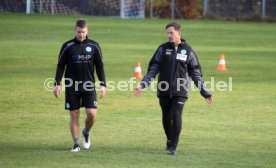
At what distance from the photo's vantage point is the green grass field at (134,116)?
1270cm

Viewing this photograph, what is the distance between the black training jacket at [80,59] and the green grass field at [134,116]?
1.16 m

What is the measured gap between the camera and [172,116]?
1307cm

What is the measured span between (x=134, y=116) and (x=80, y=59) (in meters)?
4.64

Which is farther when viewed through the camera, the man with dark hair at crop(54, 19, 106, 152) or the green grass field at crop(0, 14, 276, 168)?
the man with dark hair at crop(54, 19, 106, 152)

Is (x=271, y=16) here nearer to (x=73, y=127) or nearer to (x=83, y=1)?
(x=83, y=1)

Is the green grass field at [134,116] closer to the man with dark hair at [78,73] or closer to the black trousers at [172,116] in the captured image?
the black trousers at [172,116]

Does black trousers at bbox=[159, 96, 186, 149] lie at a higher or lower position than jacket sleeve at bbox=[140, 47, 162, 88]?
lower

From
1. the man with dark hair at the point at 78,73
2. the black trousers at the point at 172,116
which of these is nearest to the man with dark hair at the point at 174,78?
the black trousers at the point at 172,116

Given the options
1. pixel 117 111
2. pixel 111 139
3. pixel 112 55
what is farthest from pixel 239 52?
pixel 111 139

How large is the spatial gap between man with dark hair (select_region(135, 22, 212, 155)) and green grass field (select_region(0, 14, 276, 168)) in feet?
1.53

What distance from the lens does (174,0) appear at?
60406 millimetres

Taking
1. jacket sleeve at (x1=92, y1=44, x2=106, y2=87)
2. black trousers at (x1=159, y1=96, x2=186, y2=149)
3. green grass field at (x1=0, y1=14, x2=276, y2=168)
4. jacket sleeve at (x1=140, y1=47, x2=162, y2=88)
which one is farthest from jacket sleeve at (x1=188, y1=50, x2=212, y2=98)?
jacket sleeve at (x1=92, y1=44, x2=106, y2=87)

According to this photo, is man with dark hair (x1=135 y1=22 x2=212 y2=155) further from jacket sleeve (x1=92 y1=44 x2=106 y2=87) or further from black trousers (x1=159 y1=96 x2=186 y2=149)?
jacket sleeve (x1=92 y1=44 x2=106 y2=87)

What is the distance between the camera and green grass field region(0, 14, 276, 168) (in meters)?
12.7
